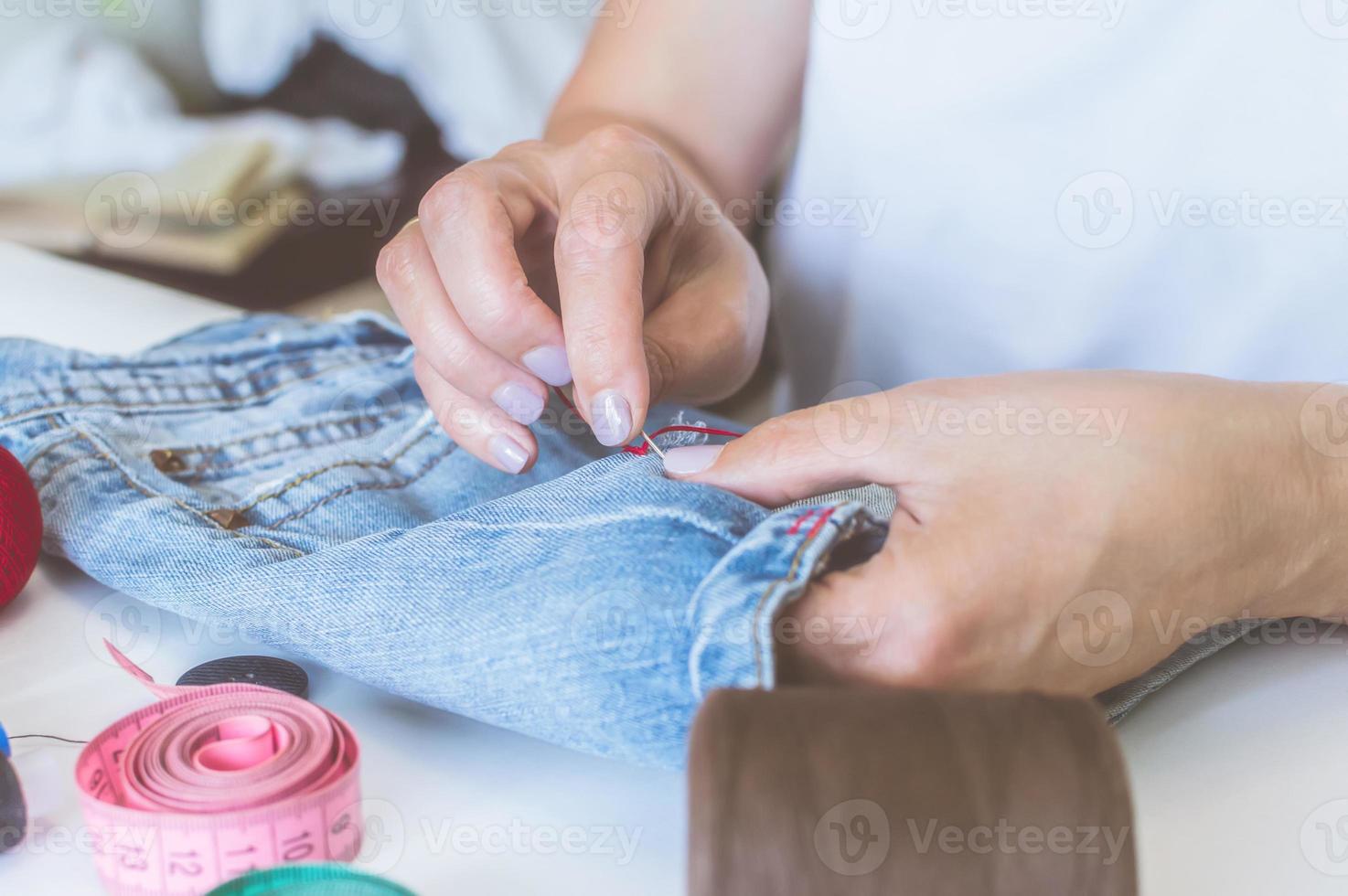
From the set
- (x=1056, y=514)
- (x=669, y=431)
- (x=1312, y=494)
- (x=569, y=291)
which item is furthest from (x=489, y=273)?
(x=1312, y=494)

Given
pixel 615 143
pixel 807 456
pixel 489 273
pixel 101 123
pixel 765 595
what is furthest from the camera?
pixel 101 123

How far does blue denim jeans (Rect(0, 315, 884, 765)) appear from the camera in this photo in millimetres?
568

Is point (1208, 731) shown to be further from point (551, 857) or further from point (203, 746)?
point (203, 746)

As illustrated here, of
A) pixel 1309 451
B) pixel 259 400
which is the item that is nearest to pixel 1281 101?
pixel 1309 451

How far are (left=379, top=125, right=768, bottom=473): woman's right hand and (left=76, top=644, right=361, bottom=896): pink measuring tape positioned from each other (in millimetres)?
279

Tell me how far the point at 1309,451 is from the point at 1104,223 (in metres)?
0.47

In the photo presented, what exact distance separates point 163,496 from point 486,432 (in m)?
0.24

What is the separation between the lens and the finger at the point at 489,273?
0.75 meters

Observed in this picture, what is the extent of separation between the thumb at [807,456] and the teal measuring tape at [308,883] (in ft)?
0.98

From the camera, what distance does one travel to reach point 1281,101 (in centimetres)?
95

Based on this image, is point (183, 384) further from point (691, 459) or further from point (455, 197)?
point (691, 459)

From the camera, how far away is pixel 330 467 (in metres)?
0.83

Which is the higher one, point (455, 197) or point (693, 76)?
point (693, 76)

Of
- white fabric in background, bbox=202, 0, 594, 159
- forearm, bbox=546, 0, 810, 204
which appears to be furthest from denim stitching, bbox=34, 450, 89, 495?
white fabric in background, bbox=202, 0, 594, 159
